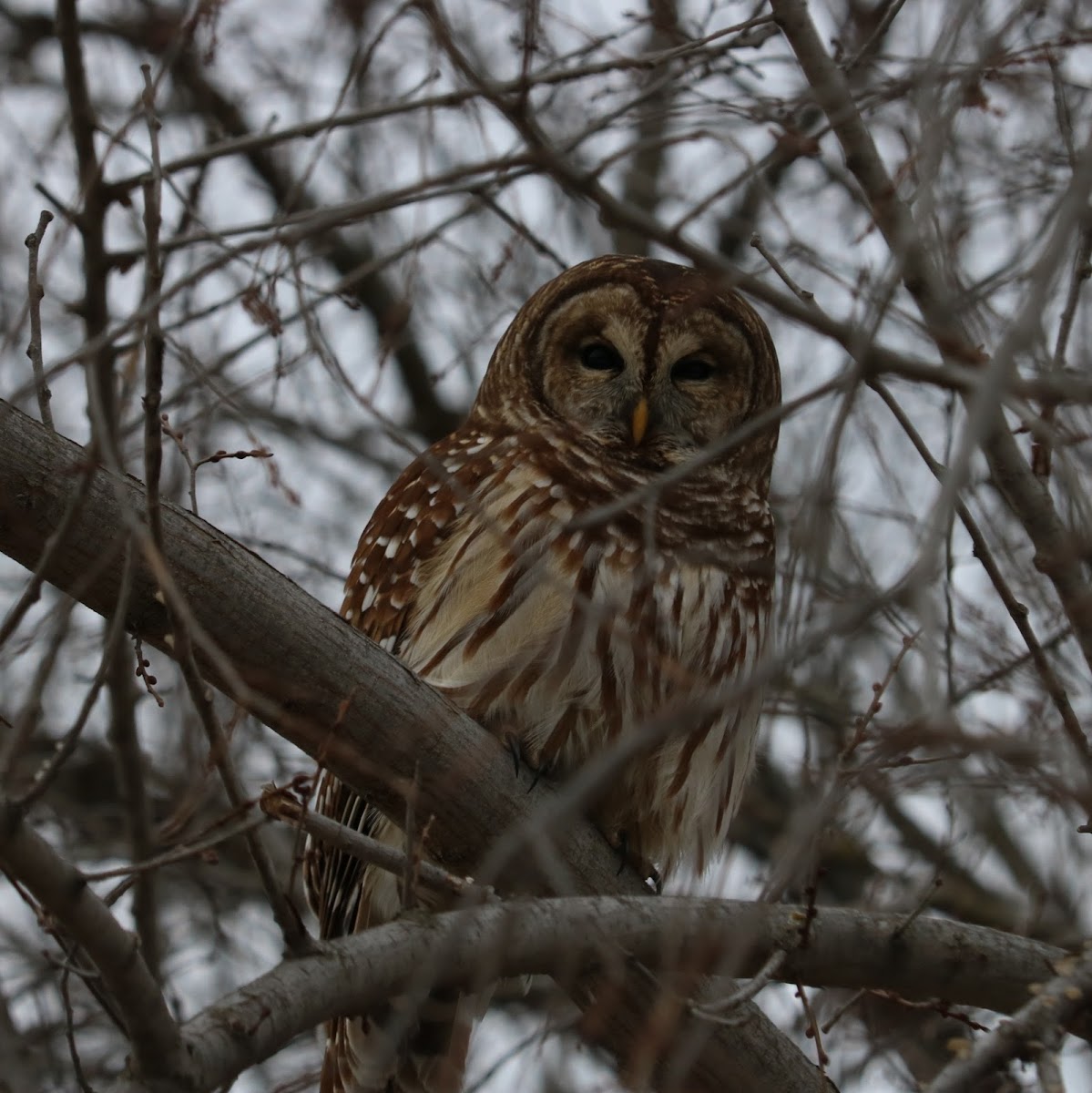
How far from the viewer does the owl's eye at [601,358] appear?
5035 mm

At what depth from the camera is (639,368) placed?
4938mm

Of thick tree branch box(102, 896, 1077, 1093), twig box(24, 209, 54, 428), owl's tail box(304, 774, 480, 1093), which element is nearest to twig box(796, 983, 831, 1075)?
thick tree branch box(102, 896, 1077, 1093)

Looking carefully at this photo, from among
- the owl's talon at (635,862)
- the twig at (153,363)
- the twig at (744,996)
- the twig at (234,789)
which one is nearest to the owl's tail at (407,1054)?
the owl's talon at (635,862)

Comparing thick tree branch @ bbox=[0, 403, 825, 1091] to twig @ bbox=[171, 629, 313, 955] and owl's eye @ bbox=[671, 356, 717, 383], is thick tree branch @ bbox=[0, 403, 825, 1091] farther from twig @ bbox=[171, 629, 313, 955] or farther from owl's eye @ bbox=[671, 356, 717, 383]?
owl's eye @ bbox=[671, 356, 717, 383]

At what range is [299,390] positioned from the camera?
7605mm

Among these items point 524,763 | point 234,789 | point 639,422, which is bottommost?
point 234,789

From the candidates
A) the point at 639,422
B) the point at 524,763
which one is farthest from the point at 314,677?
the point at 639,422

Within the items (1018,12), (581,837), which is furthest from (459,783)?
(1018,12)

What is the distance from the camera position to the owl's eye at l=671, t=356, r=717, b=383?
5.04 metres

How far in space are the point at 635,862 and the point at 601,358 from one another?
5.30 feet

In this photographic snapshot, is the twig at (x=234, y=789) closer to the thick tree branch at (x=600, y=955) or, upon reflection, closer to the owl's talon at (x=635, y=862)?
the thick tree branch at (x=600, y=955)

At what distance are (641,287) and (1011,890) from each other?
396cm

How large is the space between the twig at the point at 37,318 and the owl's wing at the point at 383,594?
56.5 inches

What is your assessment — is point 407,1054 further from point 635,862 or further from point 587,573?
point 587,573
